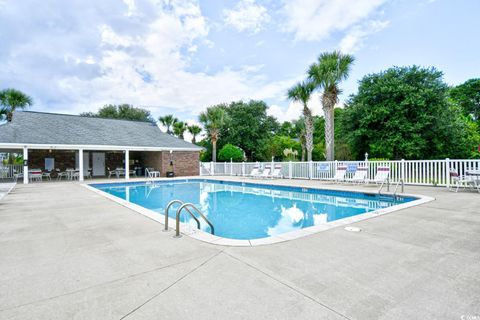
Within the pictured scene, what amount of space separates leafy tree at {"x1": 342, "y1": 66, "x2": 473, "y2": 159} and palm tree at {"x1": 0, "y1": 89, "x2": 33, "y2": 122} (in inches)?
1226

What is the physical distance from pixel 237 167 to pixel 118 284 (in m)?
17.9

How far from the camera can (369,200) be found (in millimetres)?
8469

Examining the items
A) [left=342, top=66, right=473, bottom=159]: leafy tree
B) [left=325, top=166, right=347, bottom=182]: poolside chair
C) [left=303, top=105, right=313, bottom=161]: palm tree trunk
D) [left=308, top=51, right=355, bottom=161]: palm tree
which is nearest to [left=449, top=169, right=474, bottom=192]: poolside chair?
[left=325, top=166, right=347, bottom=182]: poolside chair

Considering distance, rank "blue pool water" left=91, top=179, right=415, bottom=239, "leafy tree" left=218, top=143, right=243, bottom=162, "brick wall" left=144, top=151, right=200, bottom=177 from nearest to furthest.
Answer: "blue pool water" left=91, top=179, right=415, bottom=239 < "brick wall" left=144, top=151, right=200, bottom=177 < "leafy tree" left=218, top=143, right=243, bottom=162

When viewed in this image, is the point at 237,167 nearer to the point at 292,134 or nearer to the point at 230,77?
the point at 230,77

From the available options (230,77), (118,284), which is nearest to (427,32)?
(230,77)

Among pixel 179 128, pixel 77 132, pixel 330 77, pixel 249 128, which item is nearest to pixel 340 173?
pixel 330 77

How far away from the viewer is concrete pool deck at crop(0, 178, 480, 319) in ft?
6.35

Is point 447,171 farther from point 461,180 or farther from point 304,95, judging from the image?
point 304,95

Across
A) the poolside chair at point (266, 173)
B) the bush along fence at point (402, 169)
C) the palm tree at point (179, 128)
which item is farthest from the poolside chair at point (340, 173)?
the palm tree at point (179, 128)

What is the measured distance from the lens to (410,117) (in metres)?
16.0

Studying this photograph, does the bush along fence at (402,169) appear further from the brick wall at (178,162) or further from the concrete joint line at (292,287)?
the concrete joint line at (292,287)

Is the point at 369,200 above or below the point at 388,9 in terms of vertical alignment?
below

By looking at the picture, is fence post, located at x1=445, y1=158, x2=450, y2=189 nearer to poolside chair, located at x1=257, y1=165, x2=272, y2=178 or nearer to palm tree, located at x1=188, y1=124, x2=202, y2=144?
poolside chair, located at x1=257, y1=165, x2=272, y2=178
